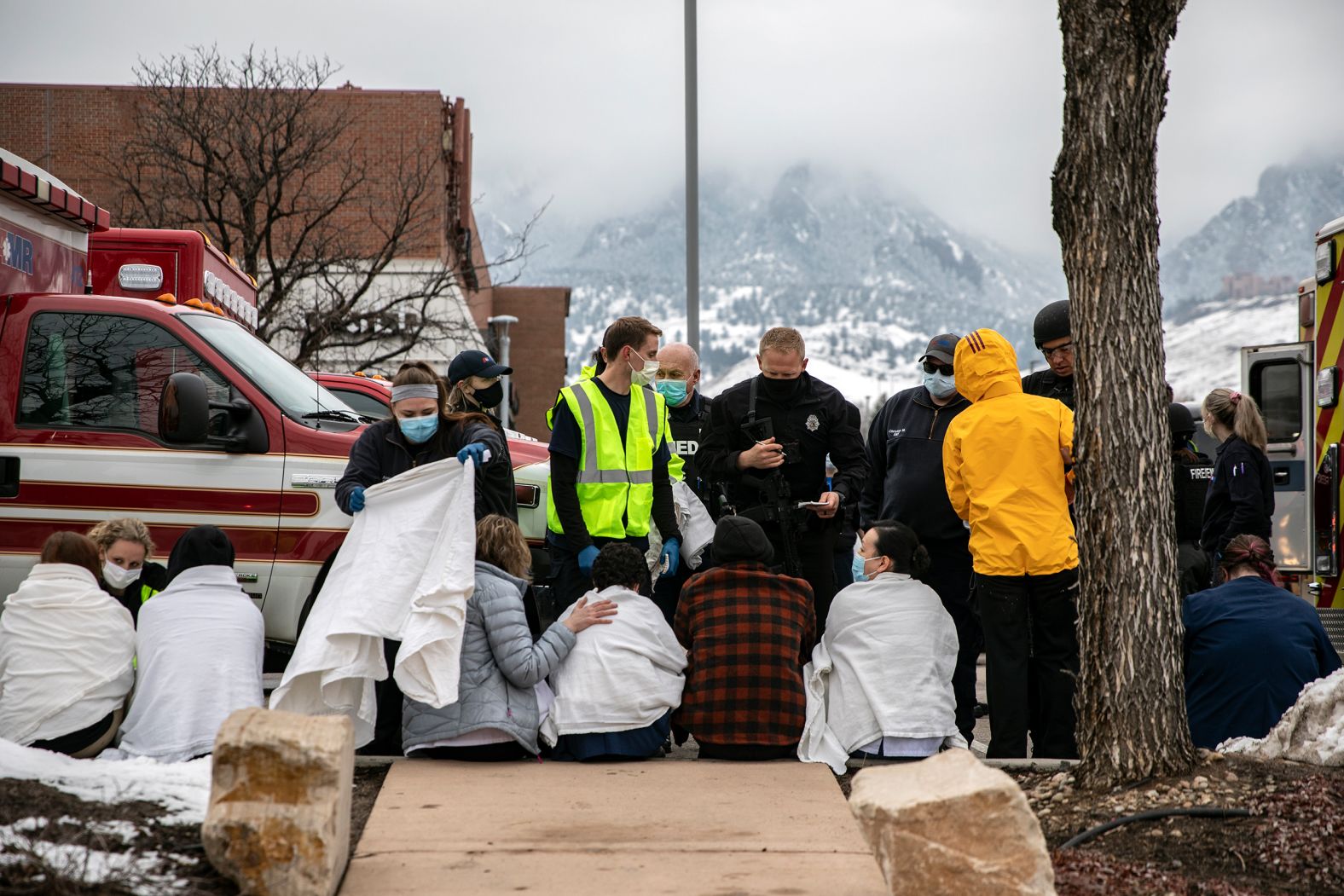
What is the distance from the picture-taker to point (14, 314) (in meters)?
7.43

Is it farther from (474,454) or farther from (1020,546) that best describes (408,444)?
(1020,546)

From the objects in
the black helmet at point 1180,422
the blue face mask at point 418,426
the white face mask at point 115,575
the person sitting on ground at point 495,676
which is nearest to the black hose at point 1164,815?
the person sitting on ground at point 495,676

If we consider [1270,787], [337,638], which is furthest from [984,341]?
[337,638]

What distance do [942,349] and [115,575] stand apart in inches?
170

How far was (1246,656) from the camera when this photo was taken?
635 cm

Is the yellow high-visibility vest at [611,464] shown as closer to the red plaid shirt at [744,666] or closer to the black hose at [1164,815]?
the red plaid shirt at [744,666]

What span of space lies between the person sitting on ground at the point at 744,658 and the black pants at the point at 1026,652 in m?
0.89

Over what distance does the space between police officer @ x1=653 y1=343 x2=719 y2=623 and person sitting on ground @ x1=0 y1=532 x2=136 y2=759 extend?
2997mm

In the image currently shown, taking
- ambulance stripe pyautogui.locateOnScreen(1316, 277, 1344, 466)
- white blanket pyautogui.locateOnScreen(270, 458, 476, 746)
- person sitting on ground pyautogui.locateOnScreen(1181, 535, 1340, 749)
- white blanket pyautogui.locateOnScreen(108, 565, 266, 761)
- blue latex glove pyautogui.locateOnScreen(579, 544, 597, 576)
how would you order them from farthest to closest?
ambulance stripe pyautogui.locateOnScreen(1316, 277, 1344, 466), blue latex glove pyautogui.locateOnScreen(579, 544, 597, 576), person sitting on ground pyautogui.locateOnScreen(1181, 535, 1340, 749), white blanket pyautogui.locateOnScreen(270, 458, 476, 746), white blanket pyautogui.locateOnScreen(108, 565, 266, 761)

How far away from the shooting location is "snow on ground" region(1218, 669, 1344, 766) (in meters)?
5.67

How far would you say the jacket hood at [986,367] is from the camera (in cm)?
671

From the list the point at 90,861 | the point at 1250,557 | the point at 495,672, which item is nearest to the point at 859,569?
the point at 1250,557

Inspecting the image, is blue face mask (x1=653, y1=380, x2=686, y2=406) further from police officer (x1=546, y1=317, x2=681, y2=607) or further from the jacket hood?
the jacket hood

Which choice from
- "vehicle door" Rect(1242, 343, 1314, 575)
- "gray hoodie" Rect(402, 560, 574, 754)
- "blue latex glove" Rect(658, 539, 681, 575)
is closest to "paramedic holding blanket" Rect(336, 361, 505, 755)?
"gray hoodie" Rect(402, 560, 574, 754)
